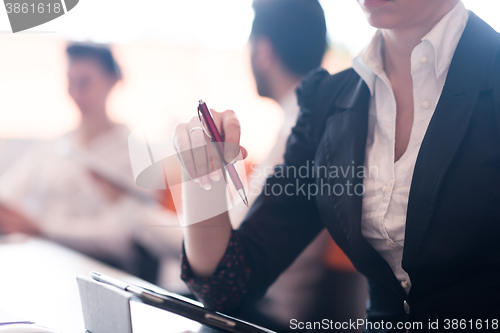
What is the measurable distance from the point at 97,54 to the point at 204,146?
140 cm

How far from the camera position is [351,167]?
567mm

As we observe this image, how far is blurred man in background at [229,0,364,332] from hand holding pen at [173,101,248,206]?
645 millimetres

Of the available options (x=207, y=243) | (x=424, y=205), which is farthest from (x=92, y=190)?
(x=424, y=205)

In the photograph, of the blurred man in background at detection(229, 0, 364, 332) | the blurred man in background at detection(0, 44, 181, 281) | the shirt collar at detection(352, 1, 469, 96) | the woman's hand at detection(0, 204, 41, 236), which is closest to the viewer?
the shirt collar at detection(352, 1, 469, 96)

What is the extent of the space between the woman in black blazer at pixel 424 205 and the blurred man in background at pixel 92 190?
2.82ft

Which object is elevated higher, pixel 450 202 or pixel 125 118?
pixel 450 202

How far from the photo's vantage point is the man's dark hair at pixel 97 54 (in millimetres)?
1500

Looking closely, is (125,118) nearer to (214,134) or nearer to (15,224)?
(15,224)

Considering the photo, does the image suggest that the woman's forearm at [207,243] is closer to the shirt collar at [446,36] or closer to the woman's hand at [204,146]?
the woman's hand at [204,146]

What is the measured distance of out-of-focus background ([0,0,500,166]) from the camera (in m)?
1.28

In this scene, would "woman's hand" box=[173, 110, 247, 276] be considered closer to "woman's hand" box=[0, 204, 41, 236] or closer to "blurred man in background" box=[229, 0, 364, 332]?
"blurred man in background" box=[229, 0, 364, 332]

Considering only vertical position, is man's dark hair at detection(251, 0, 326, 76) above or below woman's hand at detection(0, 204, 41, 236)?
above

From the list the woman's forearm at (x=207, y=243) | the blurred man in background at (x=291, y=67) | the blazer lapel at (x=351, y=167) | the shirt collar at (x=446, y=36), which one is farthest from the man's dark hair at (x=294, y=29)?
the woman's forearm at (x=207, y=243)

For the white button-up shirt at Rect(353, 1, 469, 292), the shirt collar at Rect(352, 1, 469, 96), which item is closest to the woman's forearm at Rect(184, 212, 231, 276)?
the white button-up shirt at Rect(353, 1, 469, 292)
